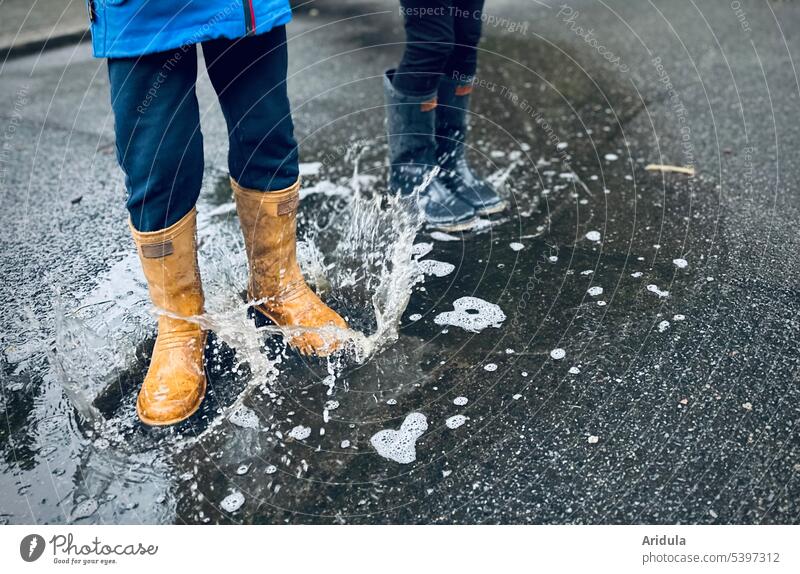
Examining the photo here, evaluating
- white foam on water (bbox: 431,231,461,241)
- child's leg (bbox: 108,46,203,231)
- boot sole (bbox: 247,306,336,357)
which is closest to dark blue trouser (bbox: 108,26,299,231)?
child's leg (bbox: 108,46,203,231)

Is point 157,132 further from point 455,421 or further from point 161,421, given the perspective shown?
point 455,421

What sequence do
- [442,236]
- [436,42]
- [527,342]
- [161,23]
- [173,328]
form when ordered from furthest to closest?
1. [442,236]
2. [436,42]
3. [527,342]
4. [173,328]
5. [161,23]

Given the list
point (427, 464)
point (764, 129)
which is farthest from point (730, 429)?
point (764, 129)

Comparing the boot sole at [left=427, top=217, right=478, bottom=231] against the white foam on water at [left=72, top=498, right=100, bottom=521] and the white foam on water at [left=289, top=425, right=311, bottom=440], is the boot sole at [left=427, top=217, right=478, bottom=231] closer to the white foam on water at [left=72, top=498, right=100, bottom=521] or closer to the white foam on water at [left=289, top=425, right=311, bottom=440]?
the white foam on water at [left=289, top=425, right=311, bottom=440]

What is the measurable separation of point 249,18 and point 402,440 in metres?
0.86

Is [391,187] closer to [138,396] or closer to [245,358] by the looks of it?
[245,358]

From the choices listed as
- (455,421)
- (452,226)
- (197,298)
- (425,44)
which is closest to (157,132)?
(197,298)

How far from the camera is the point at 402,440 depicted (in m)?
1.47

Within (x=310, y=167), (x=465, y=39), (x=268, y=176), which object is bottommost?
(x=310, y=167)

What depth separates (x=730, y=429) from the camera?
144 centimetres

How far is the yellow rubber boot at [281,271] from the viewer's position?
1.67 metres

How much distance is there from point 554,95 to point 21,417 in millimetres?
2403

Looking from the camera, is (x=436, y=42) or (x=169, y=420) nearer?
(x=169, y=420)

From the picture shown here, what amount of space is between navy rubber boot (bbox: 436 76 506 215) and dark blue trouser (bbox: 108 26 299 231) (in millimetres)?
780
